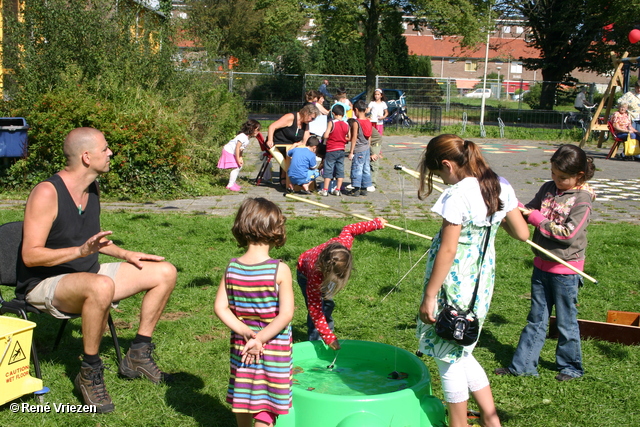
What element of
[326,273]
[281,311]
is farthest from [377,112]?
[281,311]

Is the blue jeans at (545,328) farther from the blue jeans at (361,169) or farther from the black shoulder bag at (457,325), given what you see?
the blue jeans at (361,169)

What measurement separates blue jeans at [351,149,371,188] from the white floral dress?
7.53 m

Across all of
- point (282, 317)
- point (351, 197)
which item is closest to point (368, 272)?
point (282, 317)

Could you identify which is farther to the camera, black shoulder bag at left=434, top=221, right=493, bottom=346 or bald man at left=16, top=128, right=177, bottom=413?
bald man at left=16, top=128, right=177, bottom=413

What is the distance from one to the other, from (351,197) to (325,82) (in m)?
14.0

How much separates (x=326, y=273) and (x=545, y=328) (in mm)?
1548

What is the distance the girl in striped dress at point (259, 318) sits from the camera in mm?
2918

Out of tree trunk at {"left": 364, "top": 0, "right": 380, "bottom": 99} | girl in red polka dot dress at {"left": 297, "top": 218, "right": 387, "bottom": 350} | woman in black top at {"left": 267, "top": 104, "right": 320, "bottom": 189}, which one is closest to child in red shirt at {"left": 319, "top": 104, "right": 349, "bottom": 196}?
woman in black top at {"left": 267, "top": 104, "right": 320, "bottom": 189}

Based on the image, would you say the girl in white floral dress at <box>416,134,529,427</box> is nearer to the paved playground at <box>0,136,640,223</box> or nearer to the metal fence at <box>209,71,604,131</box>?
the paved playground at <box>0,136,640,223</box>

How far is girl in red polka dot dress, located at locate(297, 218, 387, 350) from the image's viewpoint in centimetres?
380

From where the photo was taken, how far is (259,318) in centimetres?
299

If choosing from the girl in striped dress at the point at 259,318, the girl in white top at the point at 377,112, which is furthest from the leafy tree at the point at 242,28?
the girl in striped dress at the point at 259,318

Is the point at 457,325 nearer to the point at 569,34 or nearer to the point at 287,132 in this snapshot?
the point at 287,132

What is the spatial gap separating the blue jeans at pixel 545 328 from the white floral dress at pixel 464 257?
116 centimetres
